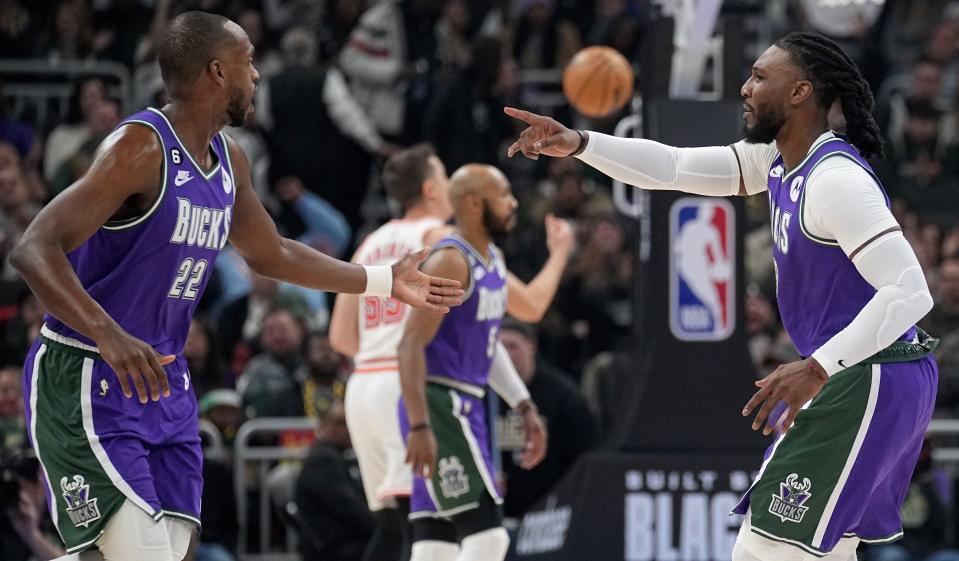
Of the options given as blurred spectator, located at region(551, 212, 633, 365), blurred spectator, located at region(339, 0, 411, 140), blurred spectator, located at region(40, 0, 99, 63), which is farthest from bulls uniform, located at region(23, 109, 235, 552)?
blurred spectator, located at region(40, 0, 99, 63)

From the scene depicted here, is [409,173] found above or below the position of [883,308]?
above

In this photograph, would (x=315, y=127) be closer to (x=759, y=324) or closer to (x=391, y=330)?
(x=759, y=324)

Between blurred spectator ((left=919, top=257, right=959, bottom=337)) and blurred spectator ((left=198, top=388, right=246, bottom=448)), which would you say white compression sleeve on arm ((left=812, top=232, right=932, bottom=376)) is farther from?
blurred spectator ((left=919, top=257, right=959, bottom=337))

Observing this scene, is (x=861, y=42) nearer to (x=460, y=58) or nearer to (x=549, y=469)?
(x=460, y=58)

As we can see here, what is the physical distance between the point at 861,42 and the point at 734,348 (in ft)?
20.1

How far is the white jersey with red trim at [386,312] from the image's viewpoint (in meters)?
7.93

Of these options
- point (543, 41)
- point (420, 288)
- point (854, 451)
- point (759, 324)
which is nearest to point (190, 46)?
point (420, 288)

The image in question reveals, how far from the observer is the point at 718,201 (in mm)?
8523

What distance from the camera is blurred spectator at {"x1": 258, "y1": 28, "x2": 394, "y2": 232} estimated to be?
12578mm

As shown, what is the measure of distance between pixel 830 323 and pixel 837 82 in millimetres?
793

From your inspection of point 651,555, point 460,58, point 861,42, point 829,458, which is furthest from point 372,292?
point 861,42

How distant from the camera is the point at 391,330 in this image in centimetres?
795

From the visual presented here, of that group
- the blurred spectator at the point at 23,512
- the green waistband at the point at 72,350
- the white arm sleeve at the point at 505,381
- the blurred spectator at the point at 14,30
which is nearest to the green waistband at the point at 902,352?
the green waistband at the point at 72,350

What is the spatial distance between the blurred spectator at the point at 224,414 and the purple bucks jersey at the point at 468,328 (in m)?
2.93
